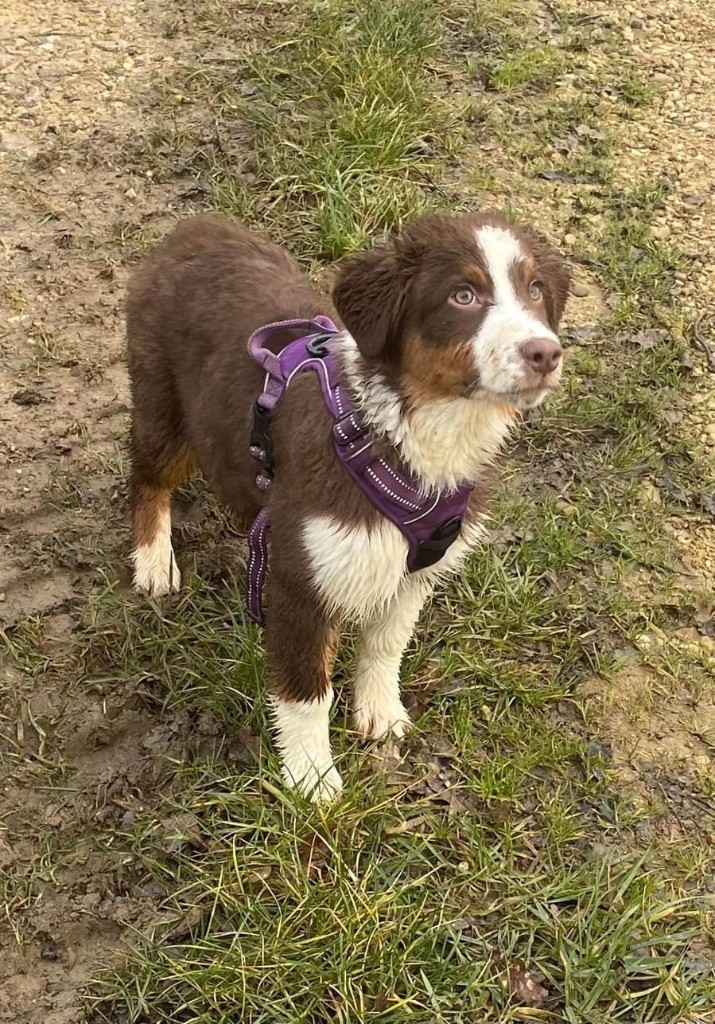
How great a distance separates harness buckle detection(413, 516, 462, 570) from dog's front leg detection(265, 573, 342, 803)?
1.03ft

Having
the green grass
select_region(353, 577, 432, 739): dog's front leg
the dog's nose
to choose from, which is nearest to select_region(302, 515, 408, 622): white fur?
select_region(353, 577, 432, 739): dog's front leg

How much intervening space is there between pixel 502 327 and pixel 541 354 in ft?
0.42

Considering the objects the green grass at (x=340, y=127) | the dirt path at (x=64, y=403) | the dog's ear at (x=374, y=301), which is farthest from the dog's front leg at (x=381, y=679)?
the green grass at (x=340, y=127)

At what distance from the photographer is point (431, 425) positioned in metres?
2.51

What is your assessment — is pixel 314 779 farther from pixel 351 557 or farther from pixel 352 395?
pixel 352 395

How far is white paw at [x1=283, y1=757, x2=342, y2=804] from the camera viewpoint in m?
2.97

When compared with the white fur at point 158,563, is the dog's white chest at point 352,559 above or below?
above

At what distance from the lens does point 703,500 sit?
4086 millimetres

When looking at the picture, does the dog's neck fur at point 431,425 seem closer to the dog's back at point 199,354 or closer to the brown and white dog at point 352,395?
the brown and white dog at point 352,395

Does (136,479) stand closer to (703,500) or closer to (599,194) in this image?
(703,500)

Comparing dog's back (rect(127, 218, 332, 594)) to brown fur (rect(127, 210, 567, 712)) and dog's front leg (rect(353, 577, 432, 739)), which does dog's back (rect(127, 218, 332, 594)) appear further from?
dog's front leg (rect(353, 577, 432, 739))

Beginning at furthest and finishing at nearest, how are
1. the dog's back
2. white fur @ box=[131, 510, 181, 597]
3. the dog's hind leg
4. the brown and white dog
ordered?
white fur @ box=[131, 510, 181, 597] → the dog's hind leg → the dog's back → the brown and white dog

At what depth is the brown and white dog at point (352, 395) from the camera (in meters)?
2.39

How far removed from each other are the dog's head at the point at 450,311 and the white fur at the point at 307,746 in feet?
3.45
